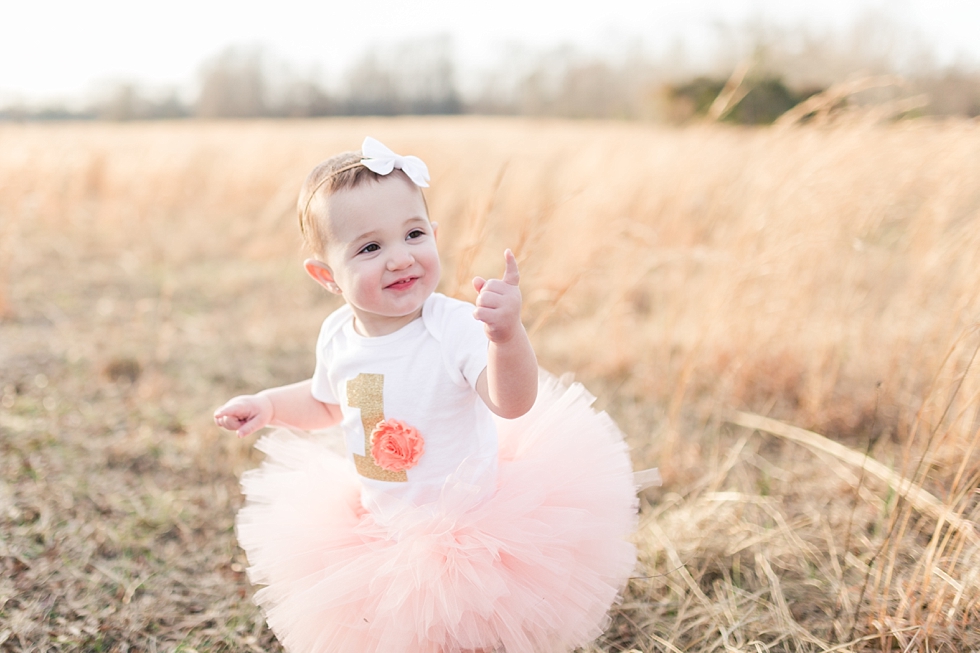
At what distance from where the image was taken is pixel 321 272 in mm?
1330

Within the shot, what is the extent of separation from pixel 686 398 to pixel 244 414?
2065mm

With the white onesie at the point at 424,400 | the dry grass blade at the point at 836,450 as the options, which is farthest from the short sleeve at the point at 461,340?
the dry grass blade at the point at 836,450

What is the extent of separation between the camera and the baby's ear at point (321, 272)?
132cm

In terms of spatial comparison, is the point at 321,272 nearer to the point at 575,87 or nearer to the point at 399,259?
the point at 399,259

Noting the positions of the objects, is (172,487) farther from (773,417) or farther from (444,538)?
(773,417)

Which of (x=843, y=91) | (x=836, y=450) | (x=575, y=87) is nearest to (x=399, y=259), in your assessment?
(x=836, y=450)

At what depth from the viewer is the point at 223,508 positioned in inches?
84.1

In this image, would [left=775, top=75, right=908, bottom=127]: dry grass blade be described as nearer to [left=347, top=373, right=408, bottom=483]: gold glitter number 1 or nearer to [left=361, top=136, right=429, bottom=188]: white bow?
[left=361, top=136, right=429, bottom=188]: white bow

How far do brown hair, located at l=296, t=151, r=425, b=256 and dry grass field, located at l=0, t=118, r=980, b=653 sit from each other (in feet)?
0.19

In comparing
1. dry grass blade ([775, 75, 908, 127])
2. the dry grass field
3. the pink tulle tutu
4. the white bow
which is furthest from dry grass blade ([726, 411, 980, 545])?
the white bow

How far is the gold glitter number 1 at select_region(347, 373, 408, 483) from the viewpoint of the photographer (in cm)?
129

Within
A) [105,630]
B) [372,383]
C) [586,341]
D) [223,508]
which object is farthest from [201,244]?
[372,383]

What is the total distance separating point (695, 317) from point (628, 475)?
2.03 meters

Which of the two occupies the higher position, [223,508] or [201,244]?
[223,508]
